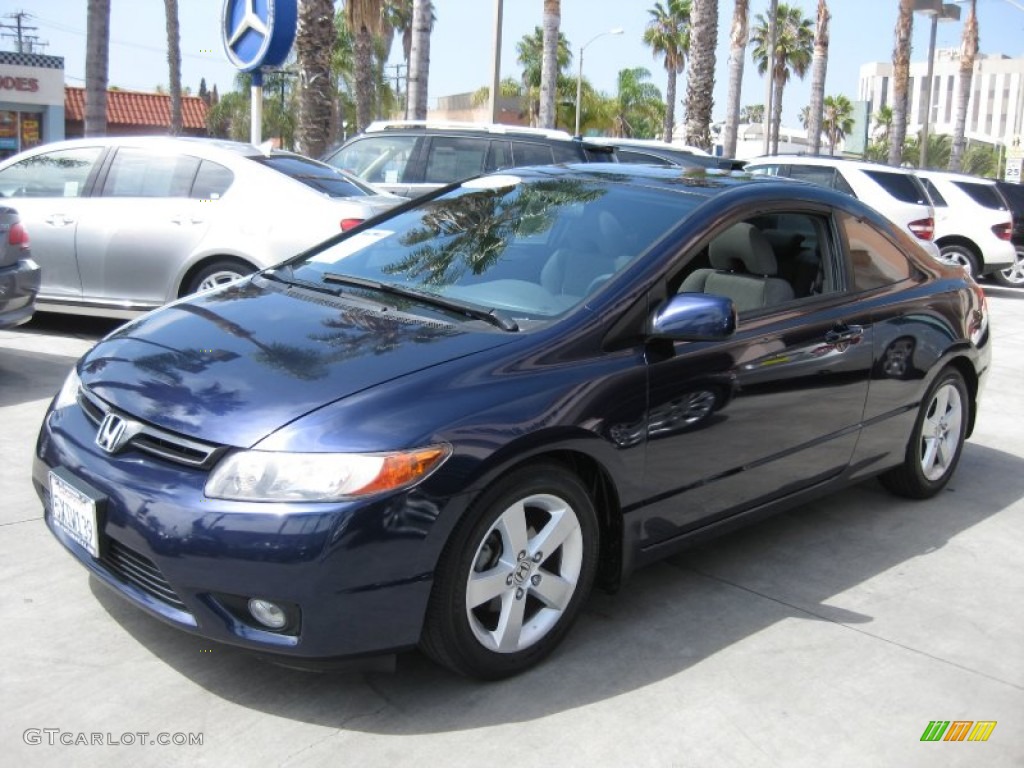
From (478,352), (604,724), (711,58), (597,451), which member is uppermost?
(711,58)

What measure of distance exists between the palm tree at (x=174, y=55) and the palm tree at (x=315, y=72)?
20.7 metres

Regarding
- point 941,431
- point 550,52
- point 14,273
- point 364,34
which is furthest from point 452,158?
point 364,34

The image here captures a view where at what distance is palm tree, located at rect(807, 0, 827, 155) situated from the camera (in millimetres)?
37219

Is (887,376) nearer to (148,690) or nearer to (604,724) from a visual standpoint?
(604,724)

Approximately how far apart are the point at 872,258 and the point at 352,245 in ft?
7.61

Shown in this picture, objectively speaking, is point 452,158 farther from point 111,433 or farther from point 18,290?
point 111,433

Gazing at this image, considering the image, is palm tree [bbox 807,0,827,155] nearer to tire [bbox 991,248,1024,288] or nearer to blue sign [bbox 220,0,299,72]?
tire [bbox 991,248,1024,288]

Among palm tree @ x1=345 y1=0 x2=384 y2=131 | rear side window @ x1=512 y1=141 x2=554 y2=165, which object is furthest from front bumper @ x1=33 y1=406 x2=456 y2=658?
palm tree @ x1=345 y1=0 x2=384 y2=131

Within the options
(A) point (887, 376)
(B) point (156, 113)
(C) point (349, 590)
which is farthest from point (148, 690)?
(B) point (156, 113)

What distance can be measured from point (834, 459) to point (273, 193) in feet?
15.6

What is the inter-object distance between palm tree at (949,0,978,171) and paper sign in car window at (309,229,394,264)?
138 feet

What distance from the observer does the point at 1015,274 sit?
17.8 m

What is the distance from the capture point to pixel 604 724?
3.25 m

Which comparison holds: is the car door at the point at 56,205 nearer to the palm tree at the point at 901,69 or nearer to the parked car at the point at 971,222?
the parked car at the point at 971,222
